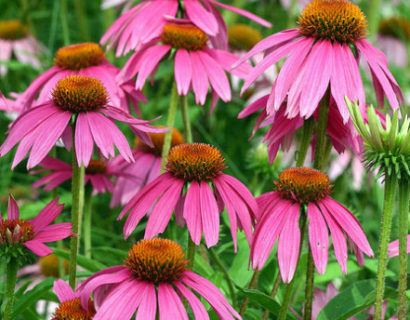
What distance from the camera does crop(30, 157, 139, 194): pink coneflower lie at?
1.13m

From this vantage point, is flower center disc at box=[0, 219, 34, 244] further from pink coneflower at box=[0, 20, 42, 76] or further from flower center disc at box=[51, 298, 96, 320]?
pink coneflower at box=[0, 20, 42, 76]

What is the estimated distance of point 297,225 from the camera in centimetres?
76

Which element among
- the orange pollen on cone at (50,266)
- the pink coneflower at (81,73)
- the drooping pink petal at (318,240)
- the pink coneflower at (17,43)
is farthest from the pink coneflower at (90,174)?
the pink coneflower at (17,43)

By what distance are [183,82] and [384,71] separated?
12.3 inches

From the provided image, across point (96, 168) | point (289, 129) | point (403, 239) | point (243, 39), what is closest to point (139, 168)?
point (96, 168)

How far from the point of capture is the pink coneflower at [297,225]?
0.74 m

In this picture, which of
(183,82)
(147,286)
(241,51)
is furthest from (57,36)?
(147,286)

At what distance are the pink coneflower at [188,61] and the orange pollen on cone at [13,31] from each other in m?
1.16

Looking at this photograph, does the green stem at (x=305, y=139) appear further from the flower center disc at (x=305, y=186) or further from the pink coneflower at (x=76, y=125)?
the pink coneflower at (x=76, y=125)

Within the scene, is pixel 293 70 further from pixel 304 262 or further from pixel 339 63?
pixel 304 262

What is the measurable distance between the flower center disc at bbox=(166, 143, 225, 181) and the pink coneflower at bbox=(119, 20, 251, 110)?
21 cm

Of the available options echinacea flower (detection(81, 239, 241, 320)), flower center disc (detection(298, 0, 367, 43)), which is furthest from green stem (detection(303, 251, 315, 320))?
flower center disc (detection(298, 0, 367, 43))

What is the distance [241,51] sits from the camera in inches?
79.4

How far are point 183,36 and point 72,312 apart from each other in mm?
550
